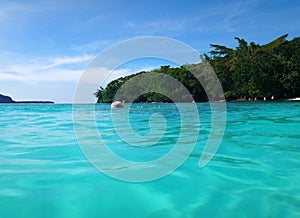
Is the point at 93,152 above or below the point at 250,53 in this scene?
below

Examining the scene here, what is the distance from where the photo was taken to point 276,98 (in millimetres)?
40906

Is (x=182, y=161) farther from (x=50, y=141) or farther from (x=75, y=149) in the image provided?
(x=50, y=141)

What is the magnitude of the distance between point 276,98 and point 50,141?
40930mm

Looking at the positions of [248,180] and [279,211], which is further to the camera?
[248,180]

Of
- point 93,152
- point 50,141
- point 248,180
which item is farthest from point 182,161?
point 50,141

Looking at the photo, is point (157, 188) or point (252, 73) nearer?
point (157, 188)

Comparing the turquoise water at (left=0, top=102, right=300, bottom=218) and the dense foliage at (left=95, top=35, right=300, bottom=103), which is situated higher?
the dense foliage at (left=95, top=35, right=300, bottom=103)

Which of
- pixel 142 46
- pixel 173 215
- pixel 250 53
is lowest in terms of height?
pixel 173 215

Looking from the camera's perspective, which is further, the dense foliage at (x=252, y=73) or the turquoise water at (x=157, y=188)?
the dense foliage at (x=252, y=73)

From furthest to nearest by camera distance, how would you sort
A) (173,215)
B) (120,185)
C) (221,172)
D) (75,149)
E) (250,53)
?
(250,53) → (75,149) → (221,172) → (120,185) → (173,215)

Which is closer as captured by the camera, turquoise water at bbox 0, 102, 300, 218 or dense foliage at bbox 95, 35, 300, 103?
turquoise water at bbox 0, 102, 300, 218

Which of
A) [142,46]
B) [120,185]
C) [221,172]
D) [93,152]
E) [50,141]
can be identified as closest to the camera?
[120,185]

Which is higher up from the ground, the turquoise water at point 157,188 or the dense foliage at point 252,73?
the dense foliage at point 252,73

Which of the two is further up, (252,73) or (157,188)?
(252,73)
